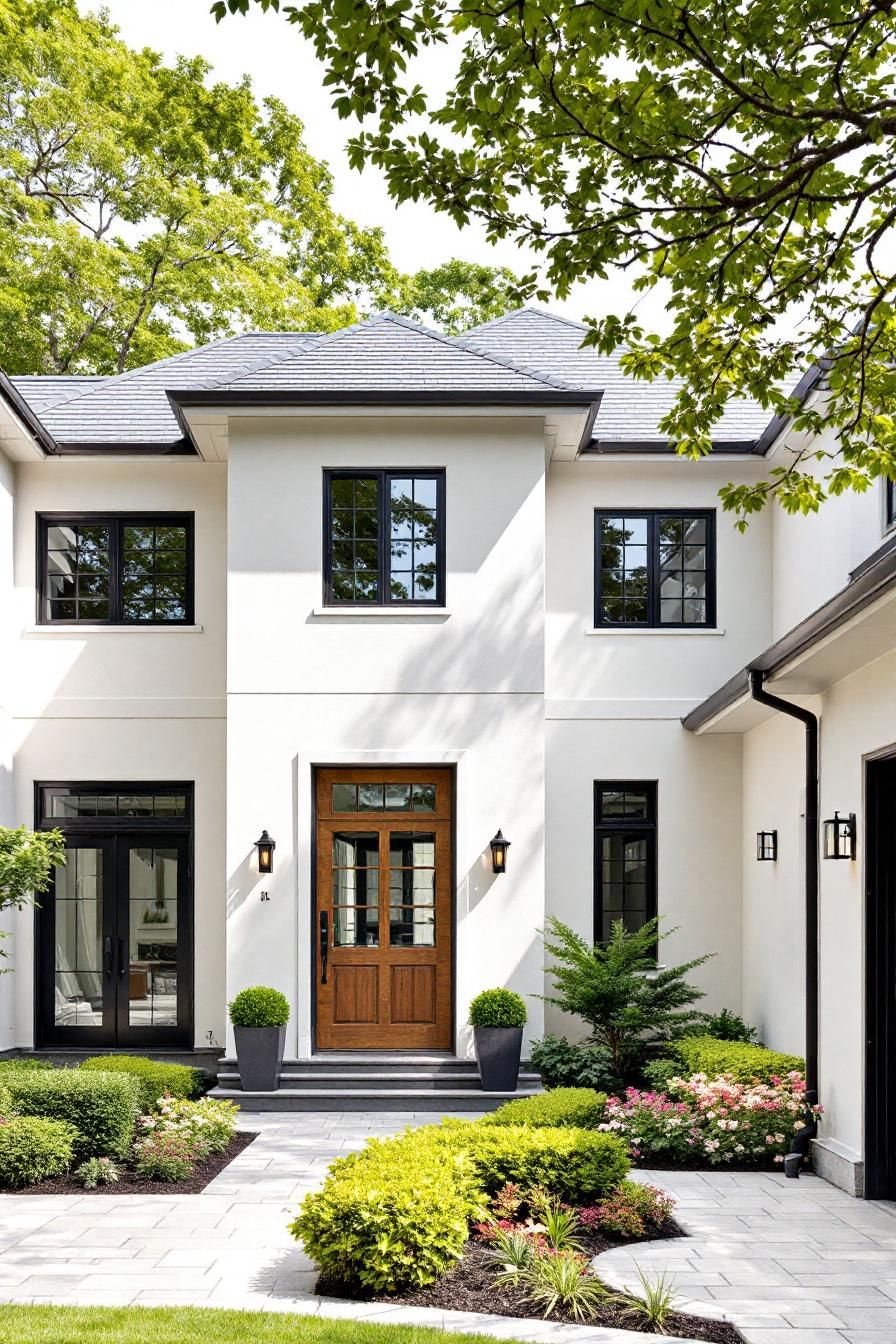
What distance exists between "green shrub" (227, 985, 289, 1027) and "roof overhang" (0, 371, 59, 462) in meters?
5.83

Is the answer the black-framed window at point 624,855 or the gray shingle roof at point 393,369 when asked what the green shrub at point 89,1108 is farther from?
the gray shingle roof at point 393,369

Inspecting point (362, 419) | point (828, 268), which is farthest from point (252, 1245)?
point (362, 419)

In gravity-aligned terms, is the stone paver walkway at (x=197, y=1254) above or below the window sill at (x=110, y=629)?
below

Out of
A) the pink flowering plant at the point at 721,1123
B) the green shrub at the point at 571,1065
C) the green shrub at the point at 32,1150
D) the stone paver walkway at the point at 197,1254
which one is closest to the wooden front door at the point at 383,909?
the green shrub at the point at 571,1065

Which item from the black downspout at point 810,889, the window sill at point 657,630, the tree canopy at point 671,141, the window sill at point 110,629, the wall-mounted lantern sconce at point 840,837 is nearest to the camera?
the tree canopy at point 671,141

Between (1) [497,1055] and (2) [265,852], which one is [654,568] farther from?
(1) [497,1055]

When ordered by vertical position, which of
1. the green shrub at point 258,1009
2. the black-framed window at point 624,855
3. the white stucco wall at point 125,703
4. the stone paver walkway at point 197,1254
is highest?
the white stucco wall at point 125,703

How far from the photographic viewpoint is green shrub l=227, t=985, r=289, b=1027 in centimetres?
A: 1204

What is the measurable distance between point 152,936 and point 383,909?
2627mm

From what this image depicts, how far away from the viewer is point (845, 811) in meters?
9.71

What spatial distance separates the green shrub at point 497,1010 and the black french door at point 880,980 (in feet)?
12.3

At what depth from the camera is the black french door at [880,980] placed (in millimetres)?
8875

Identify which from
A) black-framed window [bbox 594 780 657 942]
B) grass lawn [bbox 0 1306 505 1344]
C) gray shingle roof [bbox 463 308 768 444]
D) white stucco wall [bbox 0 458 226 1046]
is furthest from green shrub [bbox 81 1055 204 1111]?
gray shingle roof [bbox 463 308 768 444]

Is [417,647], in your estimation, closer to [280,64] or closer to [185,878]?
[185,878]
